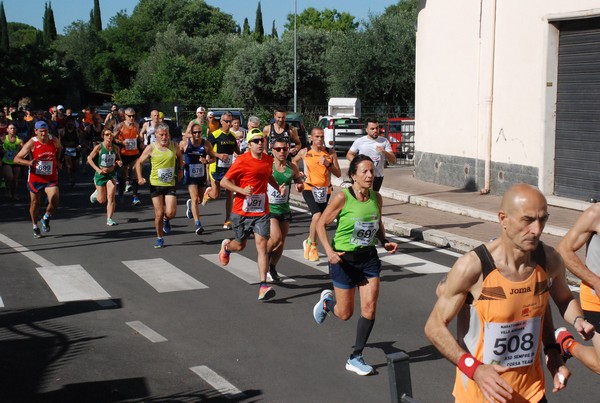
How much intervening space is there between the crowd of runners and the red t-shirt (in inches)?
0.5

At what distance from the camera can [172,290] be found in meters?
10.6

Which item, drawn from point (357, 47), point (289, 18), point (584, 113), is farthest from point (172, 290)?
point (289, 18)

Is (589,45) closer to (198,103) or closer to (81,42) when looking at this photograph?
(198,103)

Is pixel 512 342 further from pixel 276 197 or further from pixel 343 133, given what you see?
pixel 343 133

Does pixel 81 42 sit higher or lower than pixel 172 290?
higher

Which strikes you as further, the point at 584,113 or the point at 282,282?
the point at 584,113

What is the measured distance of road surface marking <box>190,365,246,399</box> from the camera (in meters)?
6.72

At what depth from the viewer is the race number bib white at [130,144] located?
1917cm

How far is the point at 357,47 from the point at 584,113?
1316 inches

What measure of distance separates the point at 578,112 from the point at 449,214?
132 inches

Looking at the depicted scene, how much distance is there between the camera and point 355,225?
25.2 feet

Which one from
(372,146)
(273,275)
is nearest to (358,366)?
(273,275)

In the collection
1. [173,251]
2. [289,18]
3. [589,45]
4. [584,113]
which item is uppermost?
[289,18]

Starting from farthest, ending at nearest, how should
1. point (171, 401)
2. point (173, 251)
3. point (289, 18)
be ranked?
point (289, 18)
point (173, 251)
point (171, 401)
